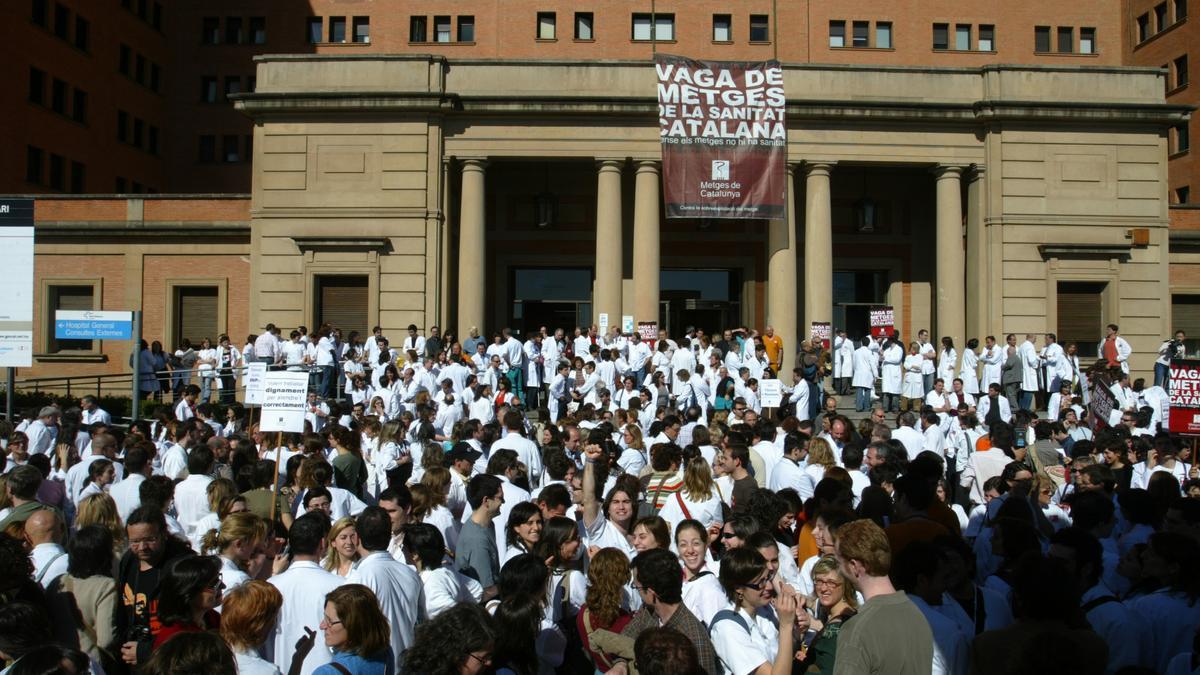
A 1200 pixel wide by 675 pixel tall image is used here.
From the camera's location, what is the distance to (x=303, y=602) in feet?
20.3

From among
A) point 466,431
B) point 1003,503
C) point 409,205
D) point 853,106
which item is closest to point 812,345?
point 853,106

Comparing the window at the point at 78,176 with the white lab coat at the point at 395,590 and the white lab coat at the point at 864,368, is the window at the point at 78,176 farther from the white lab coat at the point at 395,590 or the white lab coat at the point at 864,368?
the white lab coat at the point at 395,590

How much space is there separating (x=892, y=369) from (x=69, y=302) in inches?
1024

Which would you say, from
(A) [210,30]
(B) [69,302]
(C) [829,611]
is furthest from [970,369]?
(A) [210,30]

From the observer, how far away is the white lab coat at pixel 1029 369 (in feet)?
86.3

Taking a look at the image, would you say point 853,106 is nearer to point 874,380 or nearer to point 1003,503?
point 874,380

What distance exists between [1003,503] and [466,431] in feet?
22.4

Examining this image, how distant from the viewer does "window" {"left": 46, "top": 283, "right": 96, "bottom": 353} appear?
34844mm

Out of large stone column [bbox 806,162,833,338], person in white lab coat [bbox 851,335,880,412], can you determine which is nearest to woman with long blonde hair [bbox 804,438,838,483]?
person in white lab coat [bbox 851,335,880,412]

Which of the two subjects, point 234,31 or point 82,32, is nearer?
point 82,32

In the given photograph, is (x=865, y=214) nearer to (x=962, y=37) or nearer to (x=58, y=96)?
(x=962, y=37)

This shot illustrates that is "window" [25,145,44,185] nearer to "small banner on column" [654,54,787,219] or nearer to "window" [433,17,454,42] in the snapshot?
"window" [433,17,454,42]

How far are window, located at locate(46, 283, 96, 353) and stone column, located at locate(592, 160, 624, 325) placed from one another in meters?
16.8

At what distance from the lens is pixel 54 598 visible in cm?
586
